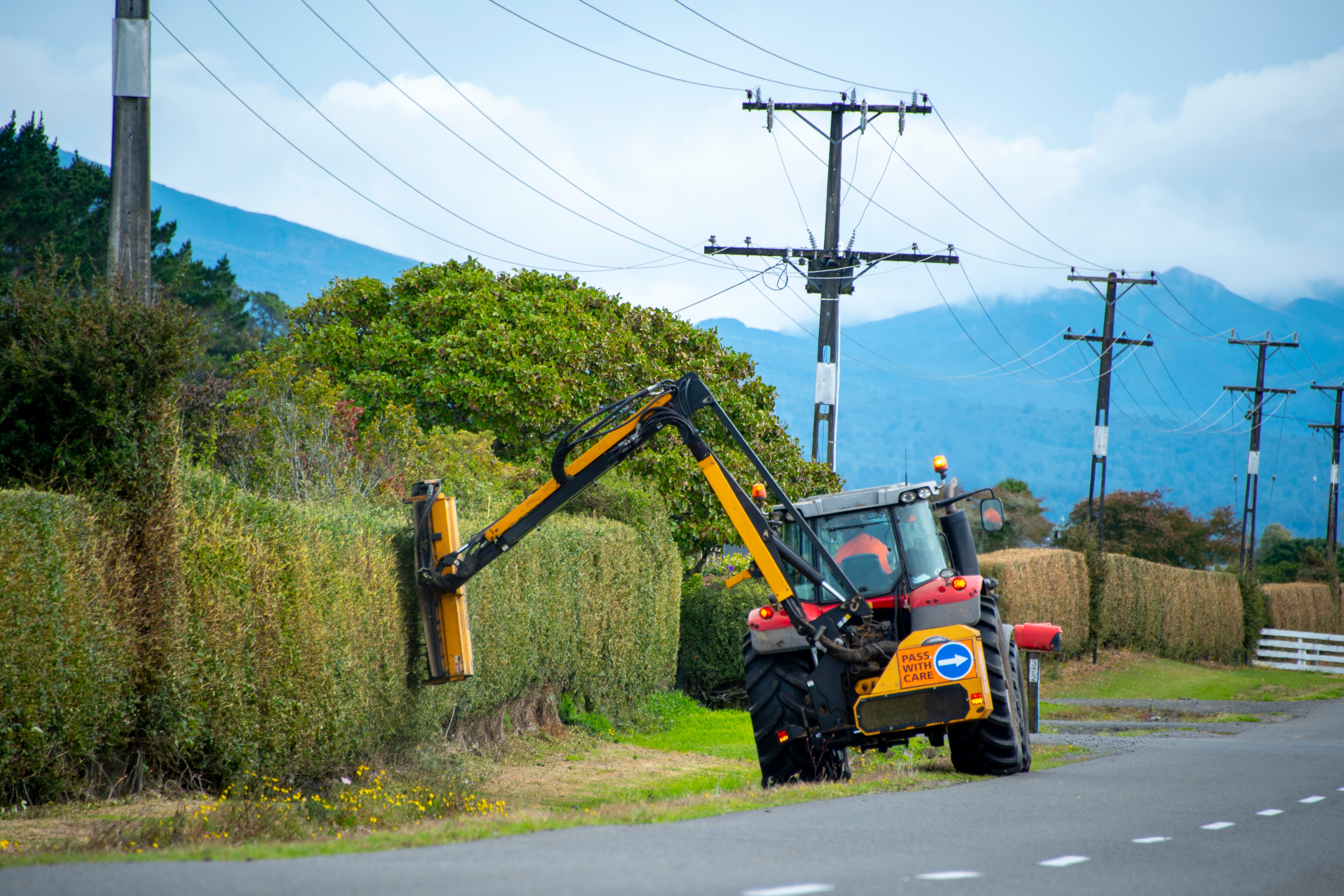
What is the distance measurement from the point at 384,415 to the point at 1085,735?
45.5 feet

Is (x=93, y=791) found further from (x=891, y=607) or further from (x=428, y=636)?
(x=891, y=607)

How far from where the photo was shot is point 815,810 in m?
7.95

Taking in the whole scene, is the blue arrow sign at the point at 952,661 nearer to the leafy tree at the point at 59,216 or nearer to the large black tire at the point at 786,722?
the large black tire at the point at 786,722

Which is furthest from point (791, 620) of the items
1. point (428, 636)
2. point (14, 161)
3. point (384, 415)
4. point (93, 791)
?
point (14, 161)

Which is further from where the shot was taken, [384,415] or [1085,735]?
[384,415]

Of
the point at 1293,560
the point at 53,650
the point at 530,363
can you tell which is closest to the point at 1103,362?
the point at 530,363

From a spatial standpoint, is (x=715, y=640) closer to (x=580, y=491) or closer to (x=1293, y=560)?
(x=580, y=491)

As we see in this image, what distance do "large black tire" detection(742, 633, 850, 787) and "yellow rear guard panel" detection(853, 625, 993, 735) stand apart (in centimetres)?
84

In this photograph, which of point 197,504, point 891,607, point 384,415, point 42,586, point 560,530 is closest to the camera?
point 42,586

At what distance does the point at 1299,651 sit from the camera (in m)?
→ 42.9

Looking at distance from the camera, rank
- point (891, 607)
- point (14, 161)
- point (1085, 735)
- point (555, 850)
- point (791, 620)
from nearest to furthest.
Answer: point (555, 850) → point (791, 620) → point (891, 607) → point (1085, 735) → point (14, 161)

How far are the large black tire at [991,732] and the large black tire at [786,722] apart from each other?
1177 mm

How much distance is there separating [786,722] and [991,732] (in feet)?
6.48

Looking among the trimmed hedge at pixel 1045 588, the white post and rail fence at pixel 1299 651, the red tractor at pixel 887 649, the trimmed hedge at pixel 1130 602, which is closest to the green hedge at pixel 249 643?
the red tractor at pixel 887 649
